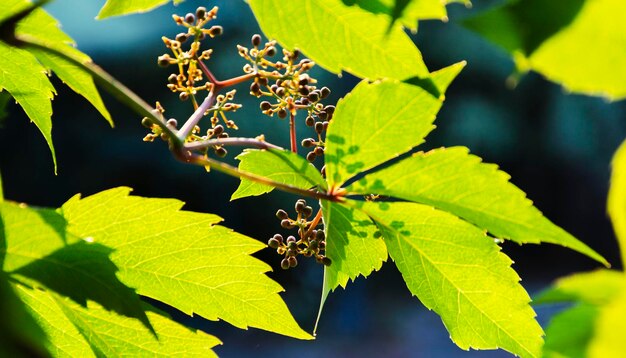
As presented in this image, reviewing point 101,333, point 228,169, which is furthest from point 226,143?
point 101,333

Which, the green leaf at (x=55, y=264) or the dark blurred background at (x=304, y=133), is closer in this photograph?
the green leaf at (x=55, y=264)

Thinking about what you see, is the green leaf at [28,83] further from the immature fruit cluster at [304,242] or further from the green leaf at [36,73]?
the immature fruit cluster at [304,242]

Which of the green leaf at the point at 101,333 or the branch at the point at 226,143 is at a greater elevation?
the branch at the point at 226,143

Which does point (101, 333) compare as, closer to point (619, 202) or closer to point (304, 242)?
point (304, 242)

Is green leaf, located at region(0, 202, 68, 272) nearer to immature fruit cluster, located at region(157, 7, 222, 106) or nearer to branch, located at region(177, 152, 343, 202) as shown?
branch, located at region(177, 152, 343, 202)

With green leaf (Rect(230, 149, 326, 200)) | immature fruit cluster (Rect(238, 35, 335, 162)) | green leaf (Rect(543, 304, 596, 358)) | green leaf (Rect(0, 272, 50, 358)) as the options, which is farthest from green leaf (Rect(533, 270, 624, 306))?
immature fruit cluster (Rect(238, 35, 335, 162))

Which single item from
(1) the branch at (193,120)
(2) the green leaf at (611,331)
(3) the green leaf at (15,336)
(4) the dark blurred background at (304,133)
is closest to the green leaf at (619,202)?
(2) the green leaf at (611,331)

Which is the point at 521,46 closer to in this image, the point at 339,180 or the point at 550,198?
the point at 339,180
